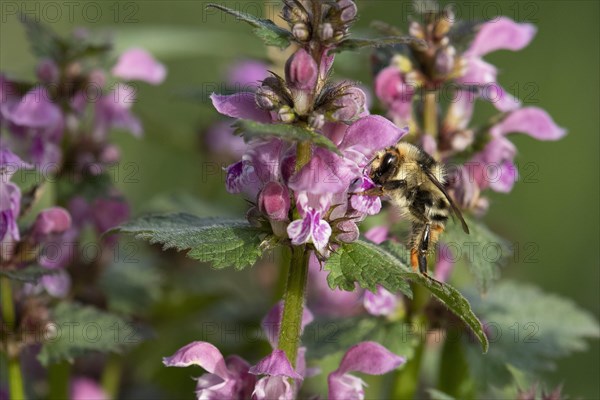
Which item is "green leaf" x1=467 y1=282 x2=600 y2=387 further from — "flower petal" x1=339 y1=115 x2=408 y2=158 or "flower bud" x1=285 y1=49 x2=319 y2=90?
"flower bud" x1=285 y1=49 x2=319 y2=90

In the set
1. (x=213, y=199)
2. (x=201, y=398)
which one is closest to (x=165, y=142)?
(x=213, y=199)

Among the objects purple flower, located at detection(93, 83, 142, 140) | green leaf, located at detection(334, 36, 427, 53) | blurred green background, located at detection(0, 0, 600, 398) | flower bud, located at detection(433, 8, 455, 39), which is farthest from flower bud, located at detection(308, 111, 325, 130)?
blurred green background, located at detection(0, 0, 600, 398)

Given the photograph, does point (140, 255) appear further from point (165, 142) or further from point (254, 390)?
point (254, 390)

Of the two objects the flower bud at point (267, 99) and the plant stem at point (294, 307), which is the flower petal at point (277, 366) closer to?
the plant stem at point (294, 307)

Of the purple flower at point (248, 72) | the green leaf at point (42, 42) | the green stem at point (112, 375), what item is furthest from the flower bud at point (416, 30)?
the purple flower at point (248, 72)

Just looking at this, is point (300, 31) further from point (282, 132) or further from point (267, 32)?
point (282, 132)
